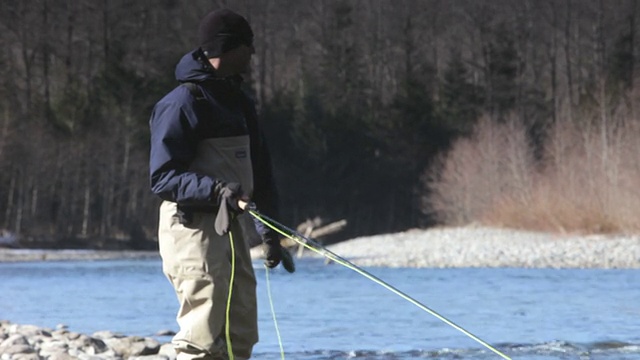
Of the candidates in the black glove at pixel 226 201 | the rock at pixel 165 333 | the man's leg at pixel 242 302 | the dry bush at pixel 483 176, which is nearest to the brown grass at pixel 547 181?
the dry bush at pixel 483 176

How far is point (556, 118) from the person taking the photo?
2319 inches

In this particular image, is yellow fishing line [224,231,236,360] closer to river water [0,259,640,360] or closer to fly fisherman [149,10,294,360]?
fly fisherman [149,10,294,360]

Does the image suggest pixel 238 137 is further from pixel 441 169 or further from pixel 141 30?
pixel 141 30

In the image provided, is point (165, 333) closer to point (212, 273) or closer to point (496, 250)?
→ point (212, 273)

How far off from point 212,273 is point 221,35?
869 millimetres

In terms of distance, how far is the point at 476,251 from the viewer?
3316 cm

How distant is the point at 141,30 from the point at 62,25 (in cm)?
344

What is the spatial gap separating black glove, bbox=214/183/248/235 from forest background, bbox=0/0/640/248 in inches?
1491

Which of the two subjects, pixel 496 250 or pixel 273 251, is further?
pixel 496 250

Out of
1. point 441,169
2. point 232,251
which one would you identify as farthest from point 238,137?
point 441,169

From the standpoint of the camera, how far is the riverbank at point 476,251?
29.2 m

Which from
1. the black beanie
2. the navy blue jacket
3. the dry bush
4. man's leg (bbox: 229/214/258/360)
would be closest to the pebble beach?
the dry bush

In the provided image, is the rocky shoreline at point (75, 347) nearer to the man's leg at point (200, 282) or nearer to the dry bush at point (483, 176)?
the man's leg at point (200, 282)

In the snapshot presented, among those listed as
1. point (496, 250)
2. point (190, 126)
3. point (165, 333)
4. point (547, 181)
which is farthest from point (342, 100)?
point (190, 126)
